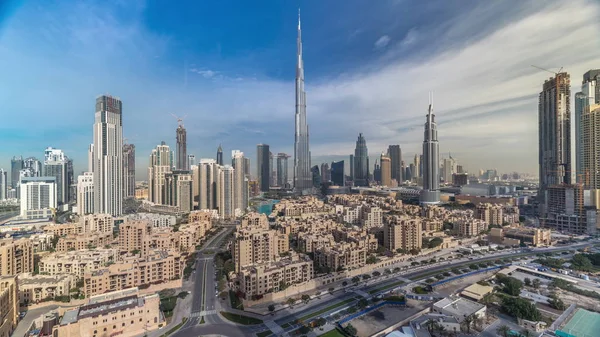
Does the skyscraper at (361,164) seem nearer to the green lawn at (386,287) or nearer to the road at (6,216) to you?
the green lawn at (386,287)

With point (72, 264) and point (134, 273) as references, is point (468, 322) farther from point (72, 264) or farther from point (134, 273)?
point (72, 264)

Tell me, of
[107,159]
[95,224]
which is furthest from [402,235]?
[107,159]

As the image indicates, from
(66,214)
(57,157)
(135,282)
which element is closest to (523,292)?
(135,282)

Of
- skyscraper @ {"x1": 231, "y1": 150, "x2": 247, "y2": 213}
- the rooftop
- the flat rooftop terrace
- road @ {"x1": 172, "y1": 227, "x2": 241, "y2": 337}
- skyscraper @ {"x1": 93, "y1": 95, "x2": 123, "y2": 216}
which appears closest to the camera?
the flat rooftop terrace

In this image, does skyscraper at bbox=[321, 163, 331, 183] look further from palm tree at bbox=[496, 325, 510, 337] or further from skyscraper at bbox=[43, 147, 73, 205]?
palm tree at bbox=[496, 325, 510, 337]

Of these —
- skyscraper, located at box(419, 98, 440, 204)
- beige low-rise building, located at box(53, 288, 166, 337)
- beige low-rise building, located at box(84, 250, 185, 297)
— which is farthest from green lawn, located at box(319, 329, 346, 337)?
skyscraper, located at box(419, 98, 440, 204)

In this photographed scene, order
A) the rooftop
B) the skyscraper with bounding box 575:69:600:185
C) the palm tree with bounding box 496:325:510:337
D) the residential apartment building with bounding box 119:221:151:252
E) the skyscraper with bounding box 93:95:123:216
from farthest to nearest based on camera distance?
the skyscraper with bounding box 93:95:123:216 < the skyscraper with bounding box 575:69:600:185 < the residential apartment building with bounding box 119:221:151:252 < the rooftop < the palm tree with bounding box 496:325:510:337

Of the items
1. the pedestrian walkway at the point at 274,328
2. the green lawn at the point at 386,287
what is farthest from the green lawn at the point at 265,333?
the green lawn at the point at 386,287
